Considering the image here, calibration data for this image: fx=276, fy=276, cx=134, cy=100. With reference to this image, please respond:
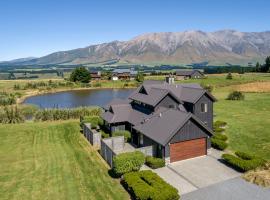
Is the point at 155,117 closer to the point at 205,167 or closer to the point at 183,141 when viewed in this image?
the point at 183,141

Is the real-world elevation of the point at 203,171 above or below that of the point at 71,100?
above

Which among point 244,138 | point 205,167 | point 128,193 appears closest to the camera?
point 128,193

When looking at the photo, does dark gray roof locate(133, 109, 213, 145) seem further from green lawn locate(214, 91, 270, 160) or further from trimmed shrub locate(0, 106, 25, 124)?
trimmed shrub locate(0, 106, 25, 124)

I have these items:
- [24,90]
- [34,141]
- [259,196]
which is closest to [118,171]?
[259,196]

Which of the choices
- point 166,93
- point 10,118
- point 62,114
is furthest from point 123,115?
point 10,118

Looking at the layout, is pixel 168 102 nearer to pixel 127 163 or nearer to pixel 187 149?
pixel 187 149

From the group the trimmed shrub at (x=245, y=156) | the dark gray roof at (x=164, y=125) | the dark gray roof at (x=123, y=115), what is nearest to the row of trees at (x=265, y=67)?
the dark gray roof at (x=123, y=115)

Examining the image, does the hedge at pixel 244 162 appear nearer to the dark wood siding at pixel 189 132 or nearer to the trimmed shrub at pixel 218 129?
the dark wood siding at pixel 189 132
